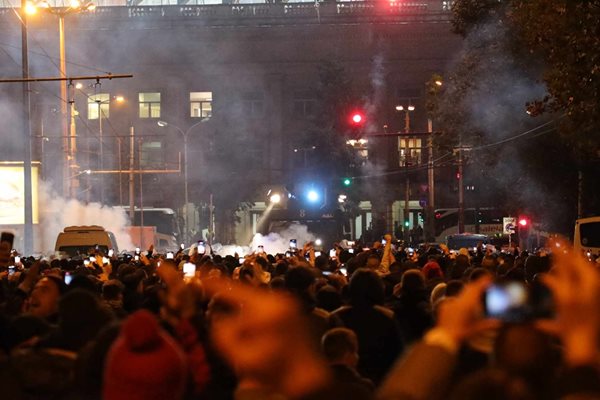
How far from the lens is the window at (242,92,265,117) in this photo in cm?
6819

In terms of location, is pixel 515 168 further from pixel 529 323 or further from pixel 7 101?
pixel 529 323

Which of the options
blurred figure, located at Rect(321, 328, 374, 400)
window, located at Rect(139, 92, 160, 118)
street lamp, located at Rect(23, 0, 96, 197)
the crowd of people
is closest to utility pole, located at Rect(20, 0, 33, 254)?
street lamp, located at Rect(23, 0, 96, 197)

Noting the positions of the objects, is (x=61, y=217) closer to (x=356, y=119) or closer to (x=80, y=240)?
(x=80, y=240)

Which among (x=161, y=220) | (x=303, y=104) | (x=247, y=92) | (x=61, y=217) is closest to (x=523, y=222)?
(x=61, y=217)

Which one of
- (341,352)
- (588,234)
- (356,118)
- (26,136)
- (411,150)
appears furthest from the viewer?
(411,150)

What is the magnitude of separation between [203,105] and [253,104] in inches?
116

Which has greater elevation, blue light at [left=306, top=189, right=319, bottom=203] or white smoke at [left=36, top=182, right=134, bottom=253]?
blue light at [left=306, top=189, right=319, bottom=203]

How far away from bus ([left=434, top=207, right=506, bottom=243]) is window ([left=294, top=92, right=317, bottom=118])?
10154 millimetres

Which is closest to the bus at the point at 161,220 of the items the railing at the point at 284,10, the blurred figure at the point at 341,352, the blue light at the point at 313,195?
the railing at the point at 284,10

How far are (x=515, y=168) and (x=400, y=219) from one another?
3137 cm

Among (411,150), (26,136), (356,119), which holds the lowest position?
(356,119)

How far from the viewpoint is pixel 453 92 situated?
1543 inches

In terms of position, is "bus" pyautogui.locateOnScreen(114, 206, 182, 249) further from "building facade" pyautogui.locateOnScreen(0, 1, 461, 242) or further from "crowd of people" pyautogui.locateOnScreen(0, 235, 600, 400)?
"crowd of people" pyautogui.locateOnScreen(0, 235, 600, 400)

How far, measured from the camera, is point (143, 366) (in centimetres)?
448
